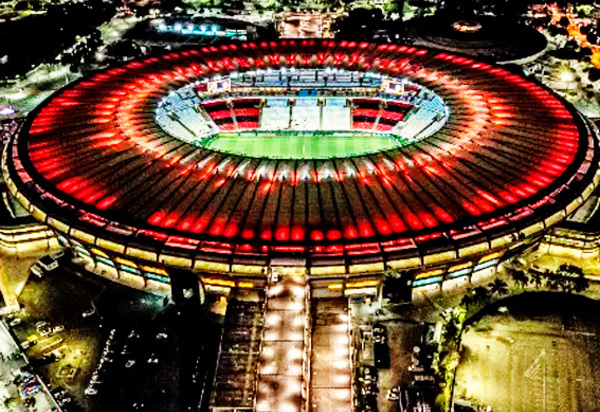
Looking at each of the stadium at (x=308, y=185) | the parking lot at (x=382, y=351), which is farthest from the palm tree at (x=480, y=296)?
the parking lot at (x=382, y=351)

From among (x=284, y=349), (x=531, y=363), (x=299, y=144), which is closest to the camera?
(x=284, y=349)

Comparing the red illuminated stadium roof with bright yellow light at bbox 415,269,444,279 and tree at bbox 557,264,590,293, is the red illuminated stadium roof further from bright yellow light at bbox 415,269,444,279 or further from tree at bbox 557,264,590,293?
tree at bbox 557,264,590,293

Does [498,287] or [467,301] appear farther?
[498,287]

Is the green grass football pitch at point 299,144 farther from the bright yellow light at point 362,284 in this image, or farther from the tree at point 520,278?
the bright yellow light at point 362,284

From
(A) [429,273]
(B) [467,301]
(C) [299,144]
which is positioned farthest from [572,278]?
(C) [299,144]

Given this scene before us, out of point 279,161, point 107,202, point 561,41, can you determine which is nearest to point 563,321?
point 279,161

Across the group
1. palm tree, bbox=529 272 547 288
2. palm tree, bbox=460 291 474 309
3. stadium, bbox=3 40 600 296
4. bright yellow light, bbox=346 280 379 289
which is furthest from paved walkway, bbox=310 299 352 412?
palm tree, bbox=529 272 547 288

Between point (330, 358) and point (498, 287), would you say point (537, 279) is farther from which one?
point (330, 358)
